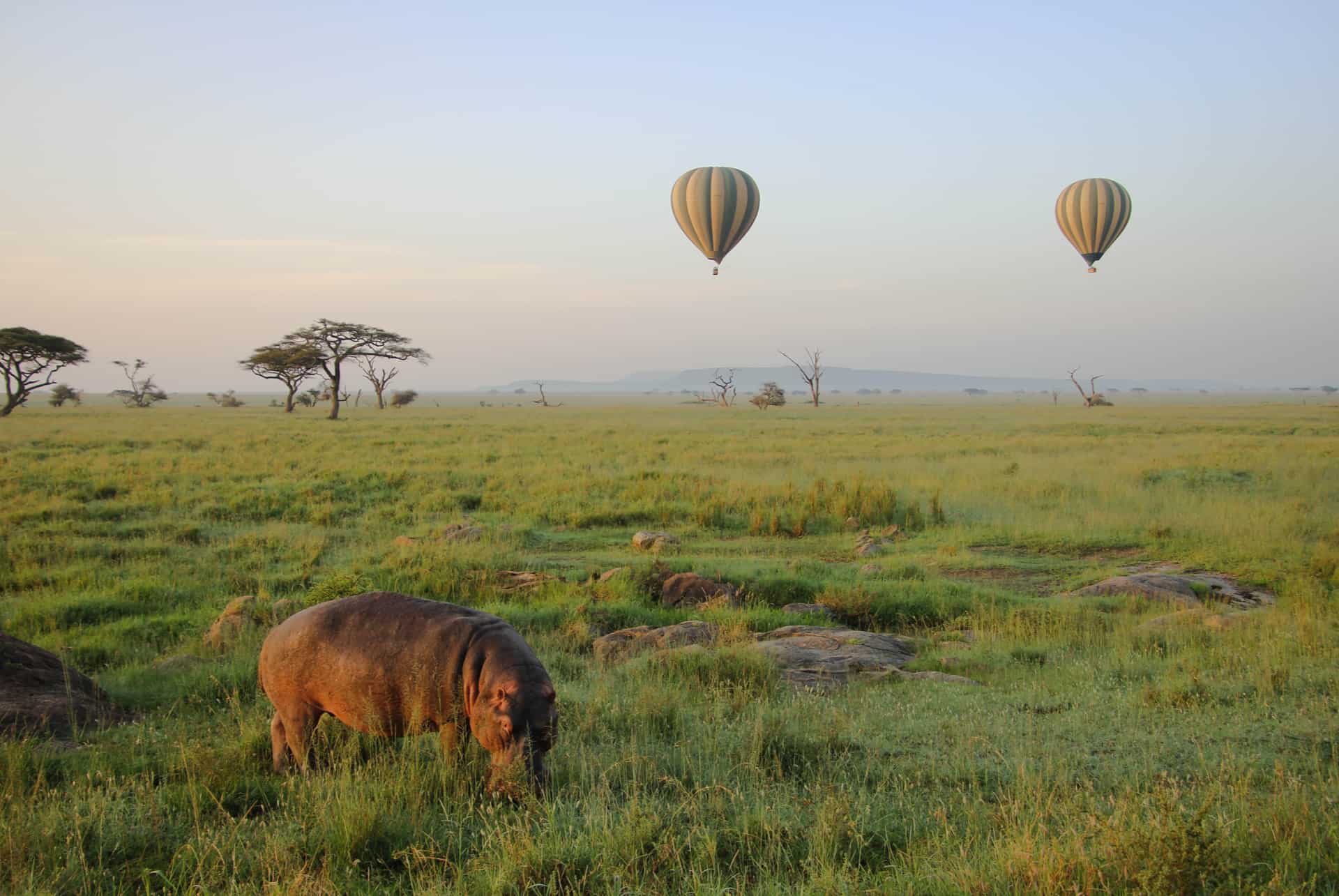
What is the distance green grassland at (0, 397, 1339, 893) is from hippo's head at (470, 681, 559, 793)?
0.21 m

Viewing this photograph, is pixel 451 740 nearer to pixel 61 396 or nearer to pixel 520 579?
pixel 520 579

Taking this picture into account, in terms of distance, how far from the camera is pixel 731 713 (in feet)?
19.6

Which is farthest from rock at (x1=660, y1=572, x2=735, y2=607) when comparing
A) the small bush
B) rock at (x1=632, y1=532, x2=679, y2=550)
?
the small bush

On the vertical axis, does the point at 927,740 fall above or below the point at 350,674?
below

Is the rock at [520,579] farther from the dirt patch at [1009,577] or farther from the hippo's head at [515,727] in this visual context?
the hippo's head at [515,727]

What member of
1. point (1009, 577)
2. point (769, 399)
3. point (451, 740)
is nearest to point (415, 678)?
point (451, 740)

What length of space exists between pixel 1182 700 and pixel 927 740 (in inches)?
84.7

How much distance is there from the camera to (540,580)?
10.7m

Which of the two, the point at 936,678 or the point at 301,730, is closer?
the point at 301,730

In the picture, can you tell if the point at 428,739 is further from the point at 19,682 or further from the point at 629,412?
the point at 629,412

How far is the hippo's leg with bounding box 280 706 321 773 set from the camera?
4547 mm

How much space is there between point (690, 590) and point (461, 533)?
16.2 feet

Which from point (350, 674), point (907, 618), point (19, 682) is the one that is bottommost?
point (907, 618)

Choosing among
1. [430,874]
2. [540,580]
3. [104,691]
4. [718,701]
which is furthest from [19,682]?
[540,580]
